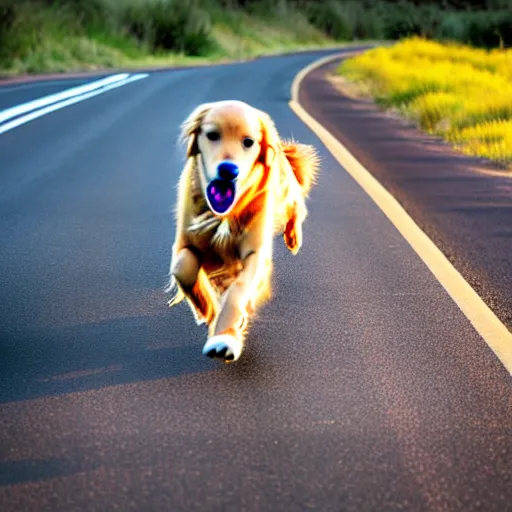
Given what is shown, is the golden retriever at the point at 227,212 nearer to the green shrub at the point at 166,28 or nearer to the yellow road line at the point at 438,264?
the yellow road line at the point at 438,264

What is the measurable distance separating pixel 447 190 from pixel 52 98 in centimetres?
1115

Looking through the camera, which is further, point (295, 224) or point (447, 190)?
point (447, 190)

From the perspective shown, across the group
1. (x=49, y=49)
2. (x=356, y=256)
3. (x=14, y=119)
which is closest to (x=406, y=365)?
(x=356, y=256)

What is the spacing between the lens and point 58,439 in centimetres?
439

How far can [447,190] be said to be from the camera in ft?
35.2

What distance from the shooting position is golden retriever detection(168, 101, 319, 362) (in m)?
4.71

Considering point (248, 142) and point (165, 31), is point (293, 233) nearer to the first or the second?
point (248, 142)

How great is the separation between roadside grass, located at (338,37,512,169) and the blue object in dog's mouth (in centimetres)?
809

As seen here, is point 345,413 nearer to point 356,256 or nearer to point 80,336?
point 80,336

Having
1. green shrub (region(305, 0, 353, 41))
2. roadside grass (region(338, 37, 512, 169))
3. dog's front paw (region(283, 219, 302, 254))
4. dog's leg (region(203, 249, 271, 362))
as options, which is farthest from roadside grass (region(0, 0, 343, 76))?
dog's leg (region(203, 249, 271, 362))

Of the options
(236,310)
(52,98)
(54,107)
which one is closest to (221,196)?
(236,310)

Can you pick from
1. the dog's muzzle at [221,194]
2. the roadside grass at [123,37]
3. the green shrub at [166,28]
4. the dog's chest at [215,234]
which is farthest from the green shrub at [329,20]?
the dog's muzzle at [221,194]

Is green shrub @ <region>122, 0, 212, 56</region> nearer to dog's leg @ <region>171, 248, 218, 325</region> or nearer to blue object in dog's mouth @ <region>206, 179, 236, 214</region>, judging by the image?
dog's leg @ <region>171, 248, 218, 325</region>

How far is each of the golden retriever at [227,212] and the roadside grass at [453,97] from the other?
7.63 metres
